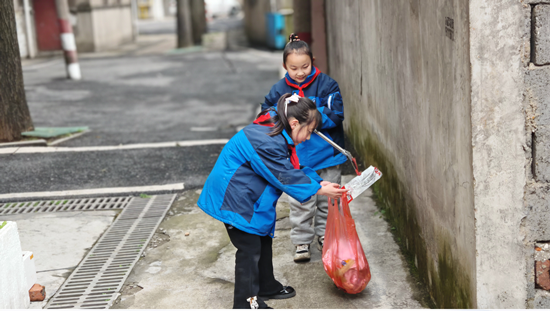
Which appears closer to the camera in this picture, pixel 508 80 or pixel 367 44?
pixel 508 80

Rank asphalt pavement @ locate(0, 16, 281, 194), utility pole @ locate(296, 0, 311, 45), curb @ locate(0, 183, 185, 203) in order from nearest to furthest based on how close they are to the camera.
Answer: curb @ locate(0, 183, 185, 203), asphalt pavement @ locate(0, 16, 281, 194), utility pole @ locate(296, 0, 311, 45)

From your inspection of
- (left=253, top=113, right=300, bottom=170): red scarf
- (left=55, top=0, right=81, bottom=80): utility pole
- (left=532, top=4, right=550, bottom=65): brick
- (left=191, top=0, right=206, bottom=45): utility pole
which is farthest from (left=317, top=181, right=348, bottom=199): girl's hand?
(left=191, top=0, right=206, bottom=45): utility pole

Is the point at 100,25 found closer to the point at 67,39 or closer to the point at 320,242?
the point at 67,39

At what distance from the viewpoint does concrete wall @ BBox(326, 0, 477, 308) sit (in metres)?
2.83

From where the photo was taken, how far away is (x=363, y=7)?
542cm

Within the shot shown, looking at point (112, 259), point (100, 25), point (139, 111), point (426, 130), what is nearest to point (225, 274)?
point (112, 259)

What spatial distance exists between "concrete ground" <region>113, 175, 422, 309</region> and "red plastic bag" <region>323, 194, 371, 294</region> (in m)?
0.13

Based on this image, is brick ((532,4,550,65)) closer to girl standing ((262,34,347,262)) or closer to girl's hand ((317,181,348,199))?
girl's hand ((317,181,348,199))

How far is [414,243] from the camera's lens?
3.92 meters

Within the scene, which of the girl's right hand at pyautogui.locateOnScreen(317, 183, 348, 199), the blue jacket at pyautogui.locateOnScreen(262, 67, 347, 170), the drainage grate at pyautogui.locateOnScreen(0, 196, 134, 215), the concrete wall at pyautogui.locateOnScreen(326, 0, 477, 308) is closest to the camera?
the concrete wall at pyautogui.locateOnScreen(326, 0, 477, 308)

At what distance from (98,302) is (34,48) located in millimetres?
18154

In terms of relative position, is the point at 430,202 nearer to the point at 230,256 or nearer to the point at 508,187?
the point at 508,187

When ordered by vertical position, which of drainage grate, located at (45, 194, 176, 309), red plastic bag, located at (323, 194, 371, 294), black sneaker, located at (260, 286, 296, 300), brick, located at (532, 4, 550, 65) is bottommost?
black sneaker, located at (260, 286, 296, 300)

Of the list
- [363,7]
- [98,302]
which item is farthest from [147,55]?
[98,302]
